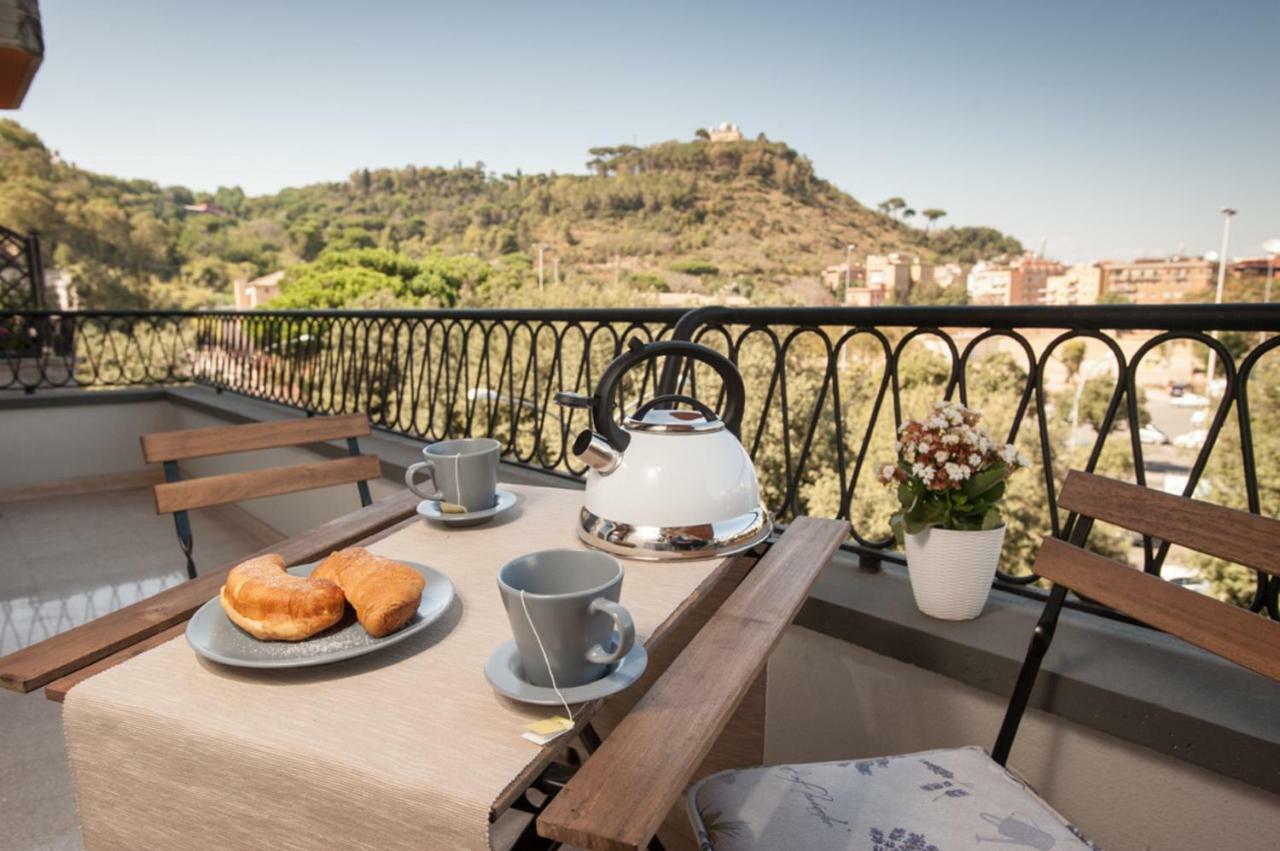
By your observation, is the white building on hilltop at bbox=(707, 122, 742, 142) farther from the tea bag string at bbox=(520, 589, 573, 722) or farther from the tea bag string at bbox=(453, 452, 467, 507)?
the tea bag string at bbox=(520, 589, 573, 722)

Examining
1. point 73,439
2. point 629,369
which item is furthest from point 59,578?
point 629,369

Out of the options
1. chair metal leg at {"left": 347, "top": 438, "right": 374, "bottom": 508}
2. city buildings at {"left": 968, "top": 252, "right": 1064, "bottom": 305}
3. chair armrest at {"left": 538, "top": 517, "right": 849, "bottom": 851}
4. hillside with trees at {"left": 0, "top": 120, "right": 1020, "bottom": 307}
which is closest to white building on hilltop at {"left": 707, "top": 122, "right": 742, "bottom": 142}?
hillside with trees at {"left": 0, "top": 120, "right": 1020, "bottom": 307}

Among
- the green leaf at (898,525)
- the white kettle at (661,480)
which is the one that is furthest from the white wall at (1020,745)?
the white kettle at (661,480)

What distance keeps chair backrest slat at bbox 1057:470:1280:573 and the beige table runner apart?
736mm

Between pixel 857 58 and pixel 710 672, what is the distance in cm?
5520

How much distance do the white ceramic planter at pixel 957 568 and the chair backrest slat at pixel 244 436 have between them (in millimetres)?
1250

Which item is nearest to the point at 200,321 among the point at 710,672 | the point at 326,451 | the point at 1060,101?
the point at 326,451

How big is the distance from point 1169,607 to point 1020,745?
0.49 metres

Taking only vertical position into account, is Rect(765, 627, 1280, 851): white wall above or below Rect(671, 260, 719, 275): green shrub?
below

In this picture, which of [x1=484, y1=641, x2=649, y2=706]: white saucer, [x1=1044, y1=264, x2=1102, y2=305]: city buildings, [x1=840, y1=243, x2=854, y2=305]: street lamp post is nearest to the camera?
[x1=484, y1=641, x2=649, y2=706]: white saucer

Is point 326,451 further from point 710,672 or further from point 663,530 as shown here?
point 710,672

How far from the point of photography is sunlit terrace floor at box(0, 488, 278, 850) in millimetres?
1730

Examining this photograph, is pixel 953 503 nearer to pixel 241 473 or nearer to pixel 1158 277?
pixel 241 473

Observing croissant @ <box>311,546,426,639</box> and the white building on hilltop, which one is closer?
croissant @ <box>311,546,426,639</box>
